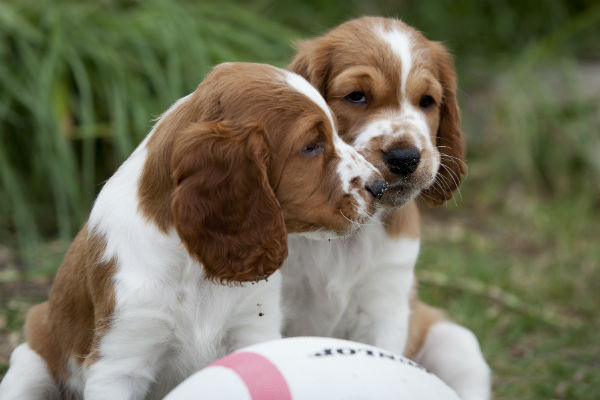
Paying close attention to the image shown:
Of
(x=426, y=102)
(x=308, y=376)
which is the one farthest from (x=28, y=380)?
(x=426, y=102)

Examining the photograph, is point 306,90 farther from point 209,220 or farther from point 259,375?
point 259,375

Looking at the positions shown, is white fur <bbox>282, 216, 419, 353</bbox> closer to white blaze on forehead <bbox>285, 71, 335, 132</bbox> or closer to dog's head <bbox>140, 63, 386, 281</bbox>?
dog's head <bbox>140, 63, 386, 281</bbox>

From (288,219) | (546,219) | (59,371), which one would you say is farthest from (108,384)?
(546,219)

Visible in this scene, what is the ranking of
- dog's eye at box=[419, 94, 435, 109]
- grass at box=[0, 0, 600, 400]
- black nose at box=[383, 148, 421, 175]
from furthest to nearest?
grass at box=[0, 0, 600, 400], dog's eye at box=[419, 94, 435, 109], black nose at box=[383, 148, 421, 175]

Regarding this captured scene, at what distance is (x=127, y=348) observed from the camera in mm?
3619

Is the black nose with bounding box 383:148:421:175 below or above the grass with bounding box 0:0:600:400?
above

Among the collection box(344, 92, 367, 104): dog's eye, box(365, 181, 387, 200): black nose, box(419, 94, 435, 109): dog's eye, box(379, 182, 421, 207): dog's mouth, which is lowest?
box(379, 182, 421, 207): dog's mouth

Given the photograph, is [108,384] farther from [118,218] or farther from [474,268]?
[474,268]

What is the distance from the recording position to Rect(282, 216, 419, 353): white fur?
4.47m

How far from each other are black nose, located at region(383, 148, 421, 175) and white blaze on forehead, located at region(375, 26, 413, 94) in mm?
390

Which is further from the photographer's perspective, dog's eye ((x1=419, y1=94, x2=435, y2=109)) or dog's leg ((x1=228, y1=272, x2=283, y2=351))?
dog's eye ((x1=419, y1=94, x2=435, y2=109))

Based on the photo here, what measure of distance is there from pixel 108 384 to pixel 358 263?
1.53 m

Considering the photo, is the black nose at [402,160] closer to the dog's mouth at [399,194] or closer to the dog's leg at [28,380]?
the dog's mouth at [399,194]

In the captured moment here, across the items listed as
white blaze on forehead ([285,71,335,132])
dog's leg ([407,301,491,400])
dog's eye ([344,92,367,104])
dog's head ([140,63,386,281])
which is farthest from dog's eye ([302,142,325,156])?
dog's leg ([407,301,491,400])
